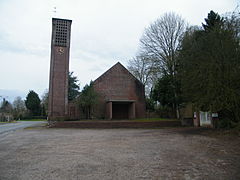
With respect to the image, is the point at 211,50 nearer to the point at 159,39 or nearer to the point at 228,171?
the point at 228,171

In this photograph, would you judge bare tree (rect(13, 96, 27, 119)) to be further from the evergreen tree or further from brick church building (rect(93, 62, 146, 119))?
the evergreen tree

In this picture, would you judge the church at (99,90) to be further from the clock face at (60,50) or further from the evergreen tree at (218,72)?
the evergreen tree at (218,72)

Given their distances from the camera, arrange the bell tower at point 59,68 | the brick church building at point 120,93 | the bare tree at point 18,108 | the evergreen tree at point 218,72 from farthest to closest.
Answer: the bare tree at point 18,108 → the brick church building at point 120,93 → the bell tower at point 59,68 → the evergreen tree at point 218,72

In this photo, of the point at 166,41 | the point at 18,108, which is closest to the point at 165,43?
the point at 166,41

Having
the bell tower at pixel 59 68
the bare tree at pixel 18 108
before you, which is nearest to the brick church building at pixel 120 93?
the bell tower at pixel 59 68

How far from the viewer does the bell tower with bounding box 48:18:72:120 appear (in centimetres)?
2760

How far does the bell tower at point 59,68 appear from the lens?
2760 centimetres

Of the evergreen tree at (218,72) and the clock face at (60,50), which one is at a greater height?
the clock face at (60,50)

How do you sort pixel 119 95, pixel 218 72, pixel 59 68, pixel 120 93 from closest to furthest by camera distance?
pixel 218 72, pixel 59 68, pixel 119 95, pixel 120 93

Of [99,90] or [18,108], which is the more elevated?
[99,90]

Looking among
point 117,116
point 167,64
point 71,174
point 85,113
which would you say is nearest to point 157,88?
point 167,64

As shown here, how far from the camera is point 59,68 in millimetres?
28453

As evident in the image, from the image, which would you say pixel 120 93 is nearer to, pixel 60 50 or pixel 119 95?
pixel 119 95

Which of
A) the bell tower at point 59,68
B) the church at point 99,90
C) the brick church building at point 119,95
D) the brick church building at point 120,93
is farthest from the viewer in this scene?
the brick church building at point 120,93
